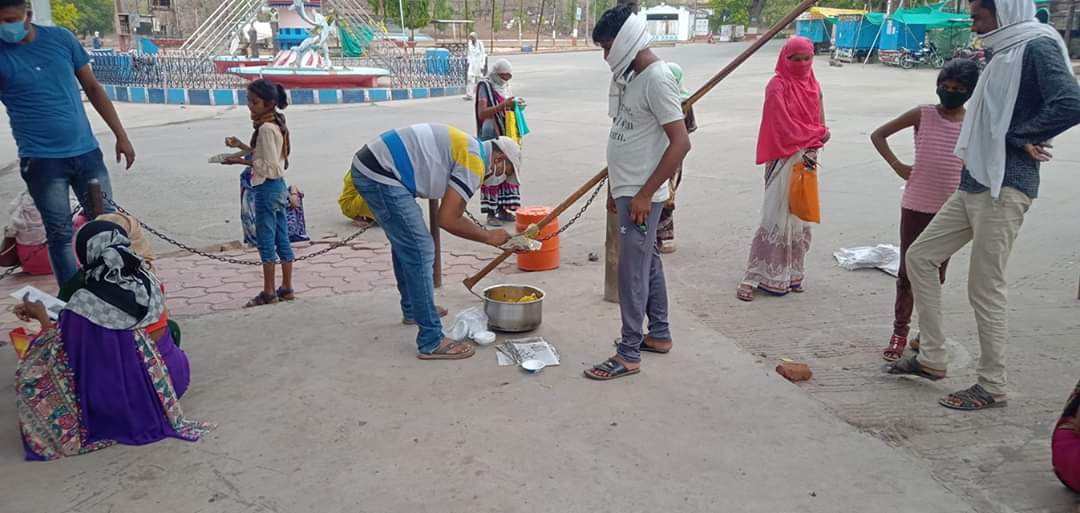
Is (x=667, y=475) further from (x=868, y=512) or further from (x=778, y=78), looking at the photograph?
(x=778, y=78)

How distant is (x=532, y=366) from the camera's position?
13.0 ft

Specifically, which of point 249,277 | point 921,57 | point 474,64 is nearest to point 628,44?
point 249,277

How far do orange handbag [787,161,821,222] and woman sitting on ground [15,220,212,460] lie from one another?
3.83 meters

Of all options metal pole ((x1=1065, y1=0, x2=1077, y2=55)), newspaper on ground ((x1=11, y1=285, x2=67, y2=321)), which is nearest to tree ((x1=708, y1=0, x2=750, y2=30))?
metal pole ((x1=1065, y1=0, x2=1077, y2=55))

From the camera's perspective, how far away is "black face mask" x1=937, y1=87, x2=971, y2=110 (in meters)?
3.94

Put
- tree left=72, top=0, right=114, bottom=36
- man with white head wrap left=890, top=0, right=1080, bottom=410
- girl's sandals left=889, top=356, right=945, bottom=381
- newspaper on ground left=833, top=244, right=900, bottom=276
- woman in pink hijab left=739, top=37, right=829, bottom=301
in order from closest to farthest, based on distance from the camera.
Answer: man with white head wrap left=890, top=0, right=1080, bottom=410
girl's sandals left=889, top=356, right=945, bottom=381
woman in pink hijab left=739, top=37, right=829, bottom=301
newspaper on ground left=833, top=244, right=900, bottom=276
tree left=72, top=0, right=114, bottom=36

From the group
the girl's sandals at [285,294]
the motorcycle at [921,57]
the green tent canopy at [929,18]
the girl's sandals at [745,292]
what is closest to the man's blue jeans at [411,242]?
the girl's sandals at [285,294]

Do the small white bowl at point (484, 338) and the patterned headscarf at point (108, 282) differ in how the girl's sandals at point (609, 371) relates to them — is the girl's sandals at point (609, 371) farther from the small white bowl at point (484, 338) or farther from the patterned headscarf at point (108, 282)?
the patterned headscarf at point (108, 282)

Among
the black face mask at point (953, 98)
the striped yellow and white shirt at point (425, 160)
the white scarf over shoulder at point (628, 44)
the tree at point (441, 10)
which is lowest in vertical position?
the striped yellow and white shirt at point (425, 160)

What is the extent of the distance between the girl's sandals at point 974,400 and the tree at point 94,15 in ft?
194

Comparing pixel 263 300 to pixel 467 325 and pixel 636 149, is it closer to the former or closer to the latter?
pixel 467 325

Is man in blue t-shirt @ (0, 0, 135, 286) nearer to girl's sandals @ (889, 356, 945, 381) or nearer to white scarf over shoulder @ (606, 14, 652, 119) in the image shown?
white scarf over shoulder @ (606, 14, 652, 119)

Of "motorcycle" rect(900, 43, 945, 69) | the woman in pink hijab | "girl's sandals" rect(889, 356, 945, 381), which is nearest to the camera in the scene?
"girl's sandals" rect(889, 356, 945, 381)

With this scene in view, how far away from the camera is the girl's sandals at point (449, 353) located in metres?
4.15
